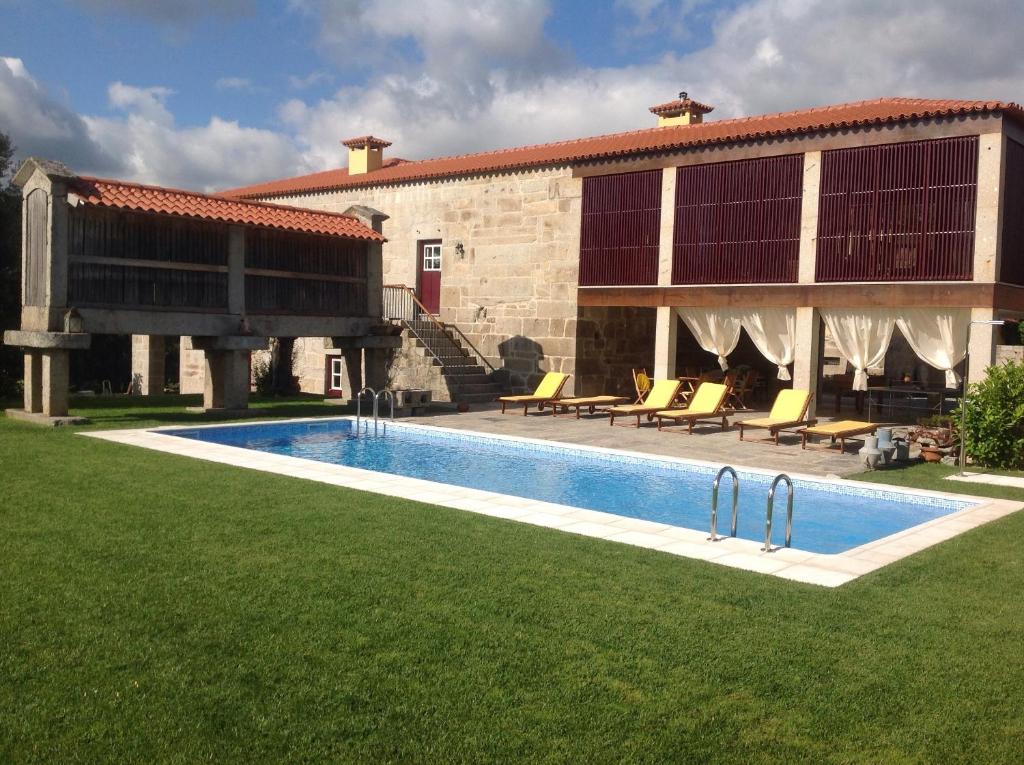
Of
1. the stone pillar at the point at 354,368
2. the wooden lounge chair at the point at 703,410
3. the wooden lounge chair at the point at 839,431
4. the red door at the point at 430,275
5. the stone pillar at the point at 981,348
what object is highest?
the red door at the point at 430,275

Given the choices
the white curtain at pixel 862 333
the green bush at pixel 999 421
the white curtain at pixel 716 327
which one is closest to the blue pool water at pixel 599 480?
the green bush at pixel 999 421

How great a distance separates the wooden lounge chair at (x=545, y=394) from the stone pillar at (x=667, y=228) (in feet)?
10.0

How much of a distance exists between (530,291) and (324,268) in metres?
Result: 5.38

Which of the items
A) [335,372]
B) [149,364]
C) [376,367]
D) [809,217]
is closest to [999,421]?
[809,217]

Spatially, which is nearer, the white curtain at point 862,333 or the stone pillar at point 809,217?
the white curtain at point 862,333

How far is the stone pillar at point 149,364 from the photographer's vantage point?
2897 cm

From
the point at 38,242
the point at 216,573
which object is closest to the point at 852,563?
the point at 216,573

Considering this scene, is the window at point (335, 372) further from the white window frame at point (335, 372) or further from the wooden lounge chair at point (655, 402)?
the wooden lounge chair at point (655, 402)

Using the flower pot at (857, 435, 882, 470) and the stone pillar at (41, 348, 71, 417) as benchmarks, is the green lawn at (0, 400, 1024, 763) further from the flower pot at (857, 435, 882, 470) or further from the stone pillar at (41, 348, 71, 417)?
the stone pillar at (41, 348, 71, 417)

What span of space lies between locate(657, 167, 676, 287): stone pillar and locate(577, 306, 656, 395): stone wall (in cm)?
251

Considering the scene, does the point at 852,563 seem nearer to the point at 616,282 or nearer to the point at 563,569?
the point at 563,569

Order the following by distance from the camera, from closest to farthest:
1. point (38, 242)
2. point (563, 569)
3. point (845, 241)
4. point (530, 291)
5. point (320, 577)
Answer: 1. point (320, 577)
2. point (563, 569)
3. point (38, 242)
4. point (845, 241)
5. point (530, 291)

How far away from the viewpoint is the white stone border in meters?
7.66

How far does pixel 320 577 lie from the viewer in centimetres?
653
